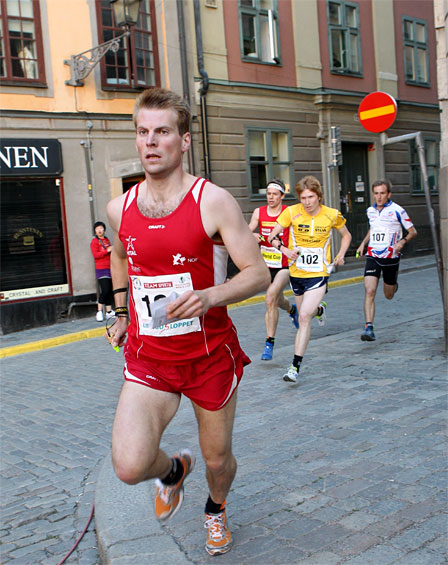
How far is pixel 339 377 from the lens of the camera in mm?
6773

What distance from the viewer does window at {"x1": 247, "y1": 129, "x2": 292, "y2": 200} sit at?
18484 millimetres

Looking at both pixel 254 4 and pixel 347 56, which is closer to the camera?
pixel 254 4

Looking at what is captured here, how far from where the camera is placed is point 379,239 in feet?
29.4

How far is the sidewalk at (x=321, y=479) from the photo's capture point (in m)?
3.24

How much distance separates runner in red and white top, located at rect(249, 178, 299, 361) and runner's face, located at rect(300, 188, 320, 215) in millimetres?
557

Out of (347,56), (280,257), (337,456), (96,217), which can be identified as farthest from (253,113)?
(337,456)

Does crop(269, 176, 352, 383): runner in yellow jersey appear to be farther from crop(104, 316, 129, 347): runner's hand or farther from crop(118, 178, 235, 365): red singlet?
crop(118, 178, 235, 365): red singlet

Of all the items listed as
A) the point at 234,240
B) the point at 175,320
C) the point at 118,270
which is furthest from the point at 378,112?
the point at 175,320

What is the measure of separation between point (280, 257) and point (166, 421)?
213 inches

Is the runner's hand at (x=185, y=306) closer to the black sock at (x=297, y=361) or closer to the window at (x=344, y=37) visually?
the black sock at (x=297, y=361)

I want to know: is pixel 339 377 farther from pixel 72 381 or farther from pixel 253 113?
pixel 253 113

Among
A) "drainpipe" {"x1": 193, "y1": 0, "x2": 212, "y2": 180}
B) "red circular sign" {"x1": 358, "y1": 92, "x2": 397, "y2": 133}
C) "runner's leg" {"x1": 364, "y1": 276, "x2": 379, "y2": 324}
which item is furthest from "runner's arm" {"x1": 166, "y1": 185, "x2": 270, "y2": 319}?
"drainpipe" {"x1": 193, "y1": 0, "x2": 212, "y2": 180}

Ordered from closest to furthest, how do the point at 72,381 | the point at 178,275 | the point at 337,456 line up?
the point at 178,275 → the point at 337,456 → the point at 72,381

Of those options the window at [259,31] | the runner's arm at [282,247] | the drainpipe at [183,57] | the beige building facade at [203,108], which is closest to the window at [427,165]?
the beige building facade at [203,108]
